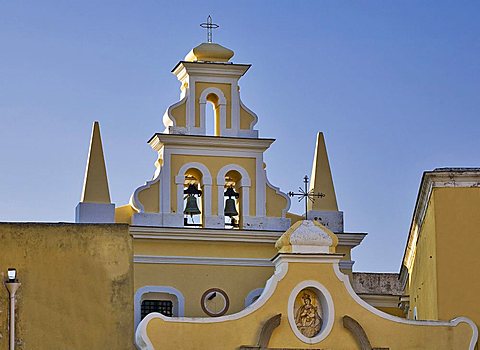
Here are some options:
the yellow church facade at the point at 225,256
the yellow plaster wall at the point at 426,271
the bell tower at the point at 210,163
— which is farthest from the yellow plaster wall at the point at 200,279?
the yellow plaster wall at the point at 426,271

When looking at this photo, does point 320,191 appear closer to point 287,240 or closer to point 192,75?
point 192,75

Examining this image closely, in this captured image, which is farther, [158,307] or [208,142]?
[208,142]

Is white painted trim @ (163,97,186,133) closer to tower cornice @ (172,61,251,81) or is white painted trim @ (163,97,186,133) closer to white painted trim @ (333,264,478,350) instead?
tower cornice @ (172,61,251,81)

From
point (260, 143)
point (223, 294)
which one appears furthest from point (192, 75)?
point (223, 294)

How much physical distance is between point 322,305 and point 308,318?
0.38 meters

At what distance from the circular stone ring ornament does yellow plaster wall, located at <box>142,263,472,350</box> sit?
8489 mm

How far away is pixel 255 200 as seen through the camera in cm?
4206

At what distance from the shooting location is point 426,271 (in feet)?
119

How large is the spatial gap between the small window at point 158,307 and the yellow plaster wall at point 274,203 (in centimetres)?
341

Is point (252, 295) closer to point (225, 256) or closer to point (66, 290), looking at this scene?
point (225, 256)

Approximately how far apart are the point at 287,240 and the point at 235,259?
866cm

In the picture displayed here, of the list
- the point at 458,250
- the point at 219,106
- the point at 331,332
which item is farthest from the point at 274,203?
the point at 331,332

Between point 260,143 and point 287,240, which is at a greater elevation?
point 260,143

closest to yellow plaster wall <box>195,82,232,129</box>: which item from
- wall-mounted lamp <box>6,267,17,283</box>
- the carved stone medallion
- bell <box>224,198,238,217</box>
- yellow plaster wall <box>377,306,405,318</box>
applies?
bell <box>224,198,238,217</box>
